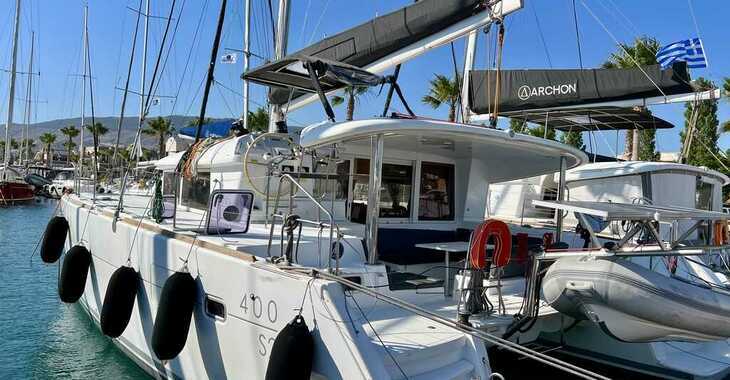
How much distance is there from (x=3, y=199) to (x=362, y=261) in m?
33.8

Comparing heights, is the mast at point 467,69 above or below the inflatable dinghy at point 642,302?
above

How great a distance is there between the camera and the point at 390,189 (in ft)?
22.4

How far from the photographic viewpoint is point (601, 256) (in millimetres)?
3977

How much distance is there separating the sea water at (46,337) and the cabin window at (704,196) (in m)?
14.2

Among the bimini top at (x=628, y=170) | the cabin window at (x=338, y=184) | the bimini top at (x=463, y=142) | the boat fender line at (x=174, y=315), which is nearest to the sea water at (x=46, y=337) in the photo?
the boat fender line at (x=174, y=315)

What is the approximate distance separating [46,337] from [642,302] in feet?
25.9

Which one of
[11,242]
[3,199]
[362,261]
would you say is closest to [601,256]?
[362,261]

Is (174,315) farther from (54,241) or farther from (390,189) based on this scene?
(54,241)

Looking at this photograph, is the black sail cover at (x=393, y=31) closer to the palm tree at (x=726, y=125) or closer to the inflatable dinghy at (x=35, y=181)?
the palm tree at (x=726, y=125)

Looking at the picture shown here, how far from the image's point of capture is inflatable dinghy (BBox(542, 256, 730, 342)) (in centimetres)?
366

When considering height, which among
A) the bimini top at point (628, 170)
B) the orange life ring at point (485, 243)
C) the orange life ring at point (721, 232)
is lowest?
the orange life ring at point (485, 243)

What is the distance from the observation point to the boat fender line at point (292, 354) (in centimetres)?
364

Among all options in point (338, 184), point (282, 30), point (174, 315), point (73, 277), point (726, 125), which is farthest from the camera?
point (726, 125)

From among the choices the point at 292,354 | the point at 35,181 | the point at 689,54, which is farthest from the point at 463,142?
the point at 35,181
